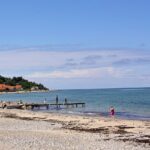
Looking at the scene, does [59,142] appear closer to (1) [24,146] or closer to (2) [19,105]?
(1) [24,146]

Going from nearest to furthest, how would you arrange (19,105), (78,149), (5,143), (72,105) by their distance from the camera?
(78,149), (5,143), (19,105), (72,105)

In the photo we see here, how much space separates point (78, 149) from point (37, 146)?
2193mm

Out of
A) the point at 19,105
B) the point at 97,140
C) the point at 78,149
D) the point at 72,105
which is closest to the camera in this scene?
the point at 78,149

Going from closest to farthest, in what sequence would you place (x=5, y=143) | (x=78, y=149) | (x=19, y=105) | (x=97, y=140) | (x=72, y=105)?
(x=78, y=149)
(x=5, y=143)
(x=97, y=140)
(x=19, y=105)
(x=72, y=105)

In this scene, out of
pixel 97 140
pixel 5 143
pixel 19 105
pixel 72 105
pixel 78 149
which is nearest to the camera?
pixel 78 149

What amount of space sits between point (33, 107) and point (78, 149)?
65.4 metres

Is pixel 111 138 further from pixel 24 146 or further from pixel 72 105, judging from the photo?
pixel 72 105

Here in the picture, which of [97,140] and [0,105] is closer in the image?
[97,140]

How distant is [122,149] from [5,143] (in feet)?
20.5

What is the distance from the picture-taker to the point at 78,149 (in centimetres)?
2264

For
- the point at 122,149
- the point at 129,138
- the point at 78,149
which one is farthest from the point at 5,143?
the point at 129,138

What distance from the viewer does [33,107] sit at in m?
87.4

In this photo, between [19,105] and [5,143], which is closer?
[5,143]

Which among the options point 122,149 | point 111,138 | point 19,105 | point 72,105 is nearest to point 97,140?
point 111,138
